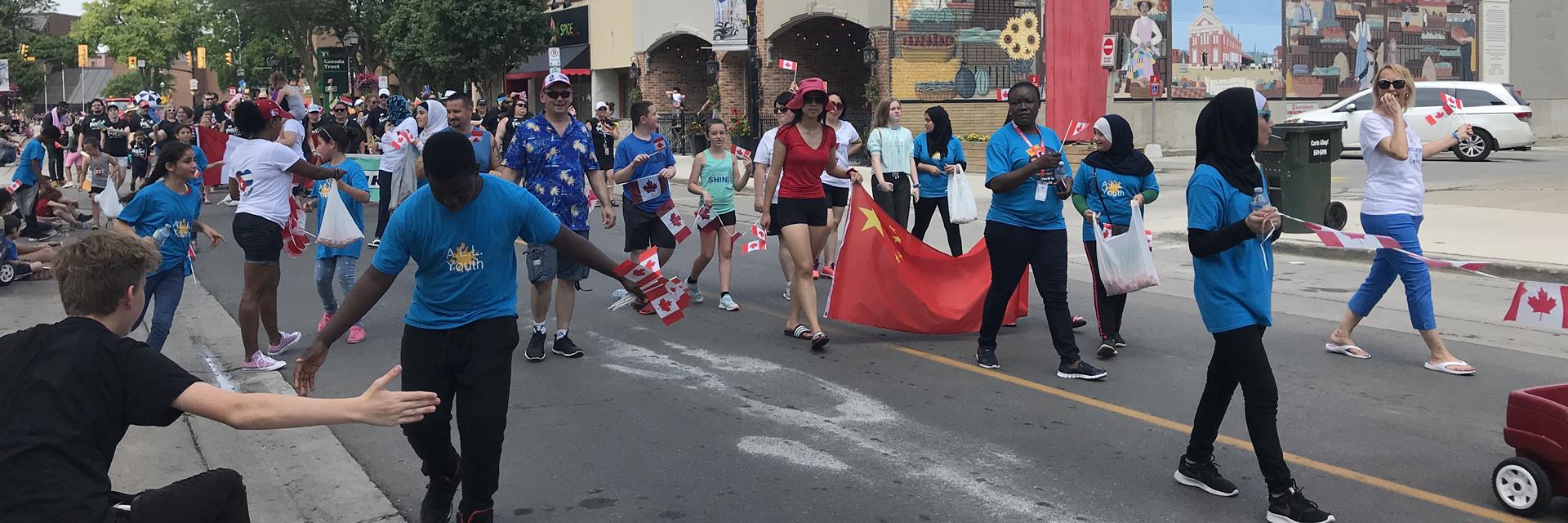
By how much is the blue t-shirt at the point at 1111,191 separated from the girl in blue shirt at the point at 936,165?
9.52 ft

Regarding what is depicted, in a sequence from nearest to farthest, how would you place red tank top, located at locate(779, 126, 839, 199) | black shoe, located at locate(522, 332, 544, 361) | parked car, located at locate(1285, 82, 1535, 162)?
black shoe, located at locate(522, 332, 544, 361) → red tank top, located at locate(779, 126, 839, 199) → parked car, located at locate(1285, 82, 1535, 162)

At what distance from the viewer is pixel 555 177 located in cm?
841

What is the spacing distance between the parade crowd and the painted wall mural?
28.0 metres

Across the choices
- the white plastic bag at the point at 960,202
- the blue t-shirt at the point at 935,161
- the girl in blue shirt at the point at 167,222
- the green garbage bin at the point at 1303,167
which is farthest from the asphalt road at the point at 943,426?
the green garbage bin at the point at 1303,167

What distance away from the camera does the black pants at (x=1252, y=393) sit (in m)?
4.95

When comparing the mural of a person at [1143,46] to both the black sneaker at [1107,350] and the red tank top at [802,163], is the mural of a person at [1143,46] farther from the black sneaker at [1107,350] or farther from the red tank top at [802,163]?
the black sneaker at [1107,350]

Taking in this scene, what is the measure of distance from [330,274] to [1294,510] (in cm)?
658

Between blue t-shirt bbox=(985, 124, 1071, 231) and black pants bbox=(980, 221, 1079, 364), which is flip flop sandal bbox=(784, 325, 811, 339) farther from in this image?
blue t-shirt bbox=(985, 124, 1071, 231)

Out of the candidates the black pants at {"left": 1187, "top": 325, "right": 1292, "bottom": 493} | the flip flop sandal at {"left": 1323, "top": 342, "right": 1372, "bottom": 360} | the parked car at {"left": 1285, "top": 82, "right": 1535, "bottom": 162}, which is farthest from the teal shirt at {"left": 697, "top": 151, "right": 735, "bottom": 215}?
the parked car at {"left": 1285, "top": 82, "right": 1535, "bottom": 162}

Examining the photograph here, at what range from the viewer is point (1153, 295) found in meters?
11.0

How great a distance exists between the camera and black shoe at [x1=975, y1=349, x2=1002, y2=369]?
7887 mm

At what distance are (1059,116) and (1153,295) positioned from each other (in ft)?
60.2

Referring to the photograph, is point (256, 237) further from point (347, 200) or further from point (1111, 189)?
point (1111, 189)

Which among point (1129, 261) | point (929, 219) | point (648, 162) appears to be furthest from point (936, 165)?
point (1129, 261)
